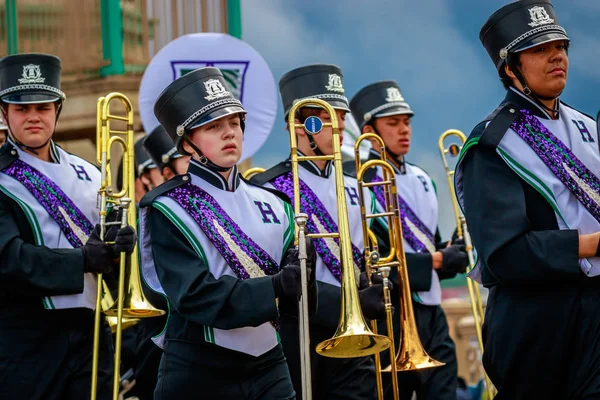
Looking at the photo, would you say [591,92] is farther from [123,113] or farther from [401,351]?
[401,351]

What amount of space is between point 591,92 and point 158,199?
→ 11.6 m

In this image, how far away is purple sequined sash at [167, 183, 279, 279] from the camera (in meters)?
5.62

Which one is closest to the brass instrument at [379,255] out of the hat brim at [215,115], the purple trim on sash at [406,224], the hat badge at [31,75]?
the purple trim on sash at [406,224]

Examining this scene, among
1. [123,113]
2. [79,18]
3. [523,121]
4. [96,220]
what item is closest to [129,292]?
[96,220]

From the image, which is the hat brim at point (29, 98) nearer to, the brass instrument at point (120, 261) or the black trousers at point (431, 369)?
the brass instrument at point (120, 261)

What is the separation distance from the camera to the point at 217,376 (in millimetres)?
5516

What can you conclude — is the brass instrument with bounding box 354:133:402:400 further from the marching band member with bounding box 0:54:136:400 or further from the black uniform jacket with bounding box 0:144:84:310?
the black uniform jacket with bounding box 0:144:84:310

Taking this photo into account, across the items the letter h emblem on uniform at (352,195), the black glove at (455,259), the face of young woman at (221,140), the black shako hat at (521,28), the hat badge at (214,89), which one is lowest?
the black glove at (455,259)

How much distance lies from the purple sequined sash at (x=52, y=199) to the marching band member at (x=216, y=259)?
1.03m

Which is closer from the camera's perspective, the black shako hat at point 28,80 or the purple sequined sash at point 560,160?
the purple sequined sash at point 560,160

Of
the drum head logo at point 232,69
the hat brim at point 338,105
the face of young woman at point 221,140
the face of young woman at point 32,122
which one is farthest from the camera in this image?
Result: the drum head logo at point 232,69

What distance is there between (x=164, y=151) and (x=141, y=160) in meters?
1.13

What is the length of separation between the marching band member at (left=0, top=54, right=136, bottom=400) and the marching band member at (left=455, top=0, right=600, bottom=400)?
224cm

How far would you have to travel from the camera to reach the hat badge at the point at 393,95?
29.2 ft
